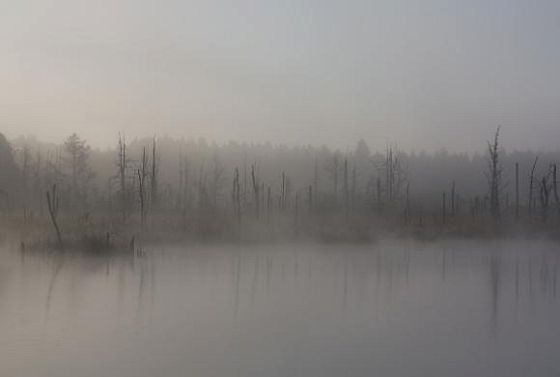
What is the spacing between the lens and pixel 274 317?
7.87 meters

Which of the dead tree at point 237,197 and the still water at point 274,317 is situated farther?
the dead tree at point 237,197

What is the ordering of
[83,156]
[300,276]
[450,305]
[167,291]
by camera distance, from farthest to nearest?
[83,156] < [300,276] < [167,291] < [450,305]

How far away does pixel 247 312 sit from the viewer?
8219 mm

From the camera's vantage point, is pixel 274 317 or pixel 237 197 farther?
pixel 237 197

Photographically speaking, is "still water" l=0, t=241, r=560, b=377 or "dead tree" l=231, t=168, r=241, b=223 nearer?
"still water" l=0, t=241, r=560, b=377

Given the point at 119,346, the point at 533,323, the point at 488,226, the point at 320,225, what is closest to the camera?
the point at 119,346

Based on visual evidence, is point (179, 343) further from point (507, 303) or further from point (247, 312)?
point (507, 303)

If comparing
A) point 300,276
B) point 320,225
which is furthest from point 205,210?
point 300,276

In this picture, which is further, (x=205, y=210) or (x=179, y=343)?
(x=205, y=210)

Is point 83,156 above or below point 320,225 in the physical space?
above

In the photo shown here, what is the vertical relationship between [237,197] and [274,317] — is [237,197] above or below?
above

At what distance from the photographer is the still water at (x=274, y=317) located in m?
5.68

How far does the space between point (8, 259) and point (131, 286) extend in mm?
4377

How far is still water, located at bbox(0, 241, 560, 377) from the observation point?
568 cm
